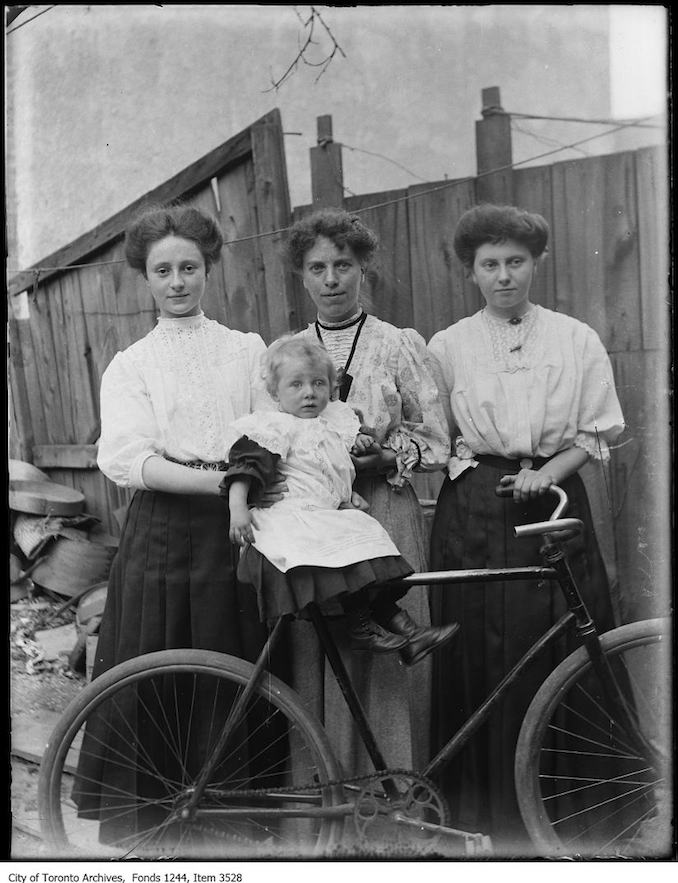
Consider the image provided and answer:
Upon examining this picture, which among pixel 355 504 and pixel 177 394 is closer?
pixel 355 504

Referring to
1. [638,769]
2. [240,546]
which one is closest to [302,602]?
[240,546]

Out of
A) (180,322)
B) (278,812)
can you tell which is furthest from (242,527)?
(278,812)

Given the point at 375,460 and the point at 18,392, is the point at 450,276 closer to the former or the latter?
the point at 375,460

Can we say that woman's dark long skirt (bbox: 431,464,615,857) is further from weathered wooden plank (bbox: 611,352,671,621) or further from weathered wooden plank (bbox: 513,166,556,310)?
weathered wooden plank (bbox: 513,166,556,310)

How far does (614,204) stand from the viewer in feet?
10.4

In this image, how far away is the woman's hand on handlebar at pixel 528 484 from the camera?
118 inches

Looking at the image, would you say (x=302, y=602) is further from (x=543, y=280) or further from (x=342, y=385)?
(x=543, y=280)

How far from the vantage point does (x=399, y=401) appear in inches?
122

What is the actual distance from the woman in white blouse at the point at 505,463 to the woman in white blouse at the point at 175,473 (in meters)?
0.75

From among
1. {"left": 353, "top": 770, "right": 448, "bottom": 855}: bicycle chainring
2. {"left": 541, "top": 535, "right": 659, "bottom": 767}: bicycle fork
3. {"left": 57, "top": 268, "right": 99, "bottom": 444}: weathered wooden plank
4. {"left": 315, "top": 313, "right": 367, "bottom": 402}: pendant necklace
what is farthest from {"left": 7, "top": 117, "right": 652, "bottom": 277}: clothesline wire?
{"left": 353, "top": 770, "right": 448, "bottom": 855}: bicycle chainring

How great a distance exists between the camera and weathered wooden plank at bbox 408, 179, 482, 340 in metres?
3.21

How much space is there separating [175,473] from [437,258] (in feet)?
4.15

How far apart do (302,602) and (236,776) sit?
84cm

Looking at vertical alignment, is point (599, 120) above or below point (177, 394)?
above
